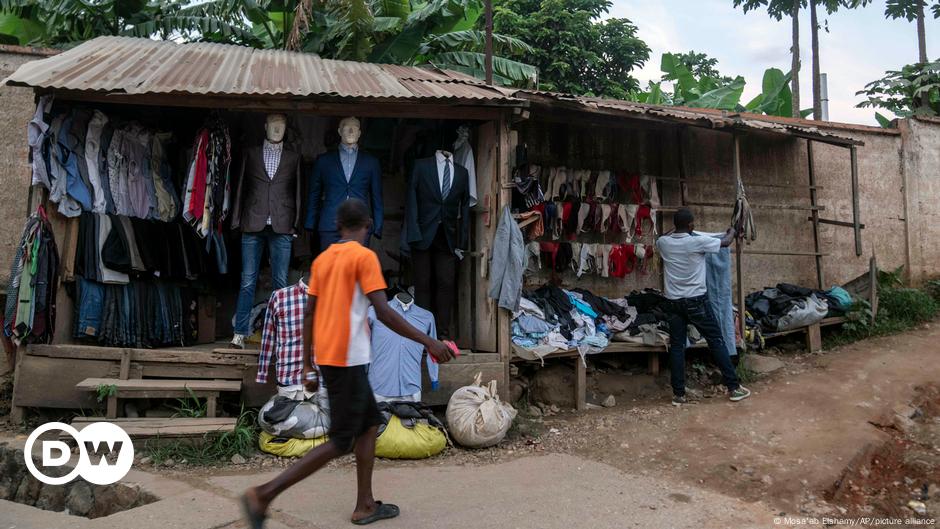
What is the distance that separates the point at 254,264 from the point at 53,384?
5.83 feet

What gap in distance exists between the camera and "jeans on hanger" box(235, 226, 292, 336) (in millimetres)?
5688

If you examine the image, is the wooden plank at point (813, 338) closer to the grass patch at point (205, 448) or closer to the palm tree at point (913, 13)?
the grass patch at point (205, 448)

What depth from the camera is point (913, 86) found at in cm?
1105

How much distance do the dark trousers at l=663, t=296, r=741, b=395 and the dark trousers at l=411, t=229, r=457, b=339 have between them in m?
2.21

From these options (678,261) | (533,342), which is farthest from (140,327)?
(678,261)

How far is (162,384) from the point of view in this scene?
5082 millimetres

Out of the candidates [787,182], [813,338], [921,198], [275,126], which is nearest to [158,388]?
[275,126]

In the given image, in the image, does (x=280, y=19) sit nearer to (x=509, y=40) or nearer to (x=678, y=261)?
(x=509, y=40)

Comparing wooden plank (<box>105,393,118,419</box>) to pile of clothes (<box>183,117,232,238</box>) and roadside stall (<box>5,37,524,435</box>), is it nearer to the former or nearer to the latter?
roadside stall (<box>5,37,524,435</box>)

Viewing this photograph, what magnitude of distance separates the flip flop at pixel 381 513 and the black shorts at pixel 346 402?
0.51m

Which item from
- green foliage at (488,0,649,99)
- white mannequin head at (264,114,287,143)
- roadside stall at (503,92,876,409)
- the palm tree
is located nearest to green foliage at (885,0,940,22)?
the palm tree

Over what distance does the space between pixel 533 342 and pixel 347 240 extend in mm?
3127

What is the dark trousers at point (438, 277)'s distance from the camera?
5.95 m

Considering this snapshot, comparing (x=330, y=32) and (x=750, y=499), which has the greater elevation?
(x=330, y=32)
